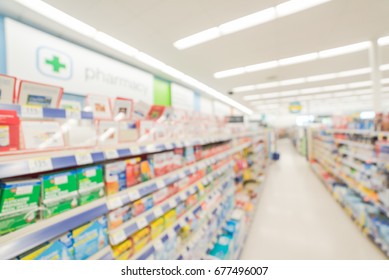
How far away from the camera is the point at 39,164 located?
2.36 feet

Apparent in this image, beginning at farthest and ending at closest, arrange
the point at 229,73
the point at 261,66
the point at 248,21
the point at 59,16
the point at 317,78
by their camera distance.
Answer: the point at 317,78
the point at 229,73
the point at 261,66
the point at 248,21
the point at 59,16

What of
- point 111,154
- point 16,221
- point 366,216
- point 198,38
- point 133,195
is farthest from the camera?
point 198,38

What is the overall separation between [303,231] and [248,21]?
3.69m

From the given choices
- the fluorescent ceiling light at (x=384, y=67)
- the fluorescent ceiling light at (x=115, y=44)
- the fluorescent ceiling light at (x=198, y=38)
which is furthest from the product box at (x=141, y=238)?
the fluorescent ceiling light at (x=384, y=67)

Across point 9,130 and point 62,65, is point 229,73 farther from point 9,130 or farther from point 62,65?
point 9,130

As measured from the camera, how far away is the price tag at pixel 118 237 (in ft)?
3.24

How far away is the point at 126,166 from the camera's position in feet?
3.70

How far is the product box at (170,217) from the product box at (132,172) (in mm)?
435

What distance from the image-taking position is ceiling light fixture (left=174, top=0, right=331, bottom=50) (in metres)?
2.86

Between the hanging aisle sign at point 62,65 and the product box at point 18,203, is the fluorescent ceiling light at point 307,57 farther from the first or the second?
the product box at point 18,203

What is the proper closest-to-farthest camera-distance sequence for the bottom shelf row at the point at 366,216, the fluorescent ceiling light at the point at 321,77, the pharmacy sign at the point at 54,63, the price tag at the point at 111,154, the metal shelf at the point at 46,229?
the metal shelf at the point at 46,229
the price tag at the point at 111,154
the bottom shelf row at the point at 366,216
the pharmacy sign at the point at 54,63
the fluorescent ceiling light at the point at 321,77

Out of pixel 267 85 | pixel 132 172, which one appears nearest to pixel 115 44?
pixel 132 172

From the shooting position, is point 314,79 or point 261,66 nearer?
point 261,66

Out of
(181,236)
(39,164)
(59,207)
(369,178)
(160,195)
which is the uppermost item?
(39,164)
